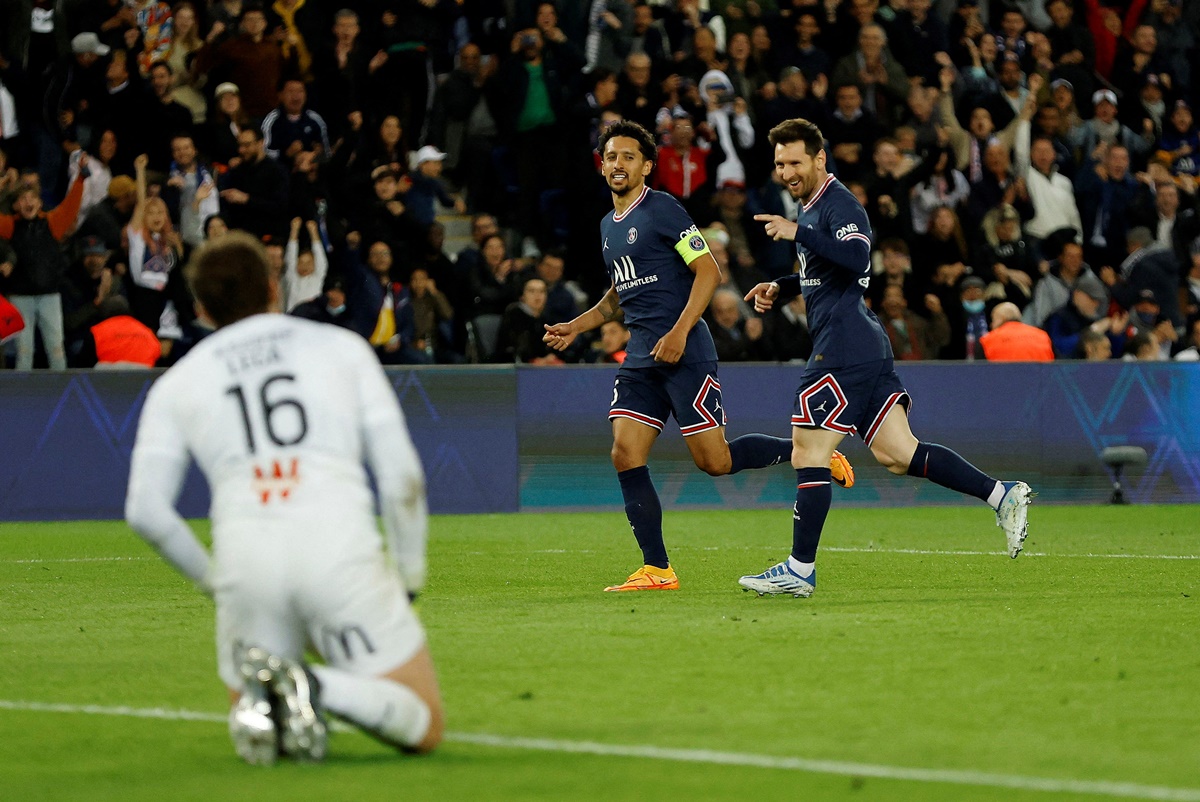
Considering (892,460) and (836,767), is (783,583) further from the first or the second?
(836,767)

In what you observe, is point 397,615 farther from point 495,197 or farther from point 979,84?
point 979,84

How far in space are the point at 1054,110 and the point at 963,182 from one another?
5.92 ft

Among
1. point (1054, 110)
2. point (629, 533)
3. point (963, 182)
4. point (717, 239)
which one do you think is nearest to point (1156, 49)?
point (1054, 110)

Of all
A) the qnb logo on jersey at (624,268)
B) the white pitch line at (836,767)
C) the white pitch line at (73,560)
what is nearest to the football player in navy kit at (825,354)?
the qnb logo on jersey at (624,268)

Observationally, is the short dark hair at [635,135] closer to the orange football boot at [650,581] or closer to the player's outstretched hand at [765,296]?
the player's outstretched hand at [765,296]

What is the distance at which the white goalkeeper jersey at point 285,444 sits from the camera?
4.91 metres

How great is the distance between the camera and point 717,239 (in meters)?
18.5

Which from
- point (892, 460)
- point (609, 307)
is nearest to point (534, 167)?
point (609, 307)

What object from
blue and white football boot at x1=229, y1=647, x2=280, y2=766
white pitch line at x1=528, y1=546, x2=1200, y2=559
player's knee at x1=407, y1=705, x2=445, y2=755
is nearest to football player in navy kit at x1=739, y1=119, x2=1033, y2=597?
white pitch line at x1=528, y1=546, x2=1200, y2=559

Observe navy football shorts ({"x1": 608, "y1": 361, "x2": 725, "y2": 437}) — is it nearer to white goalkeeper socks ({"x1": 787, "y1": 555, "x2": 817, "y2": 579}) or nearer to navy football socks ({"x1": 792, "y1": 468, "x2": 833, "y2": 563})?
navy football socks ({"x1": 792, "y1": 468, "x2": 833, "y2": 563})

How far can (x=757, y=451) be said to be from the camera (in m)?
10.6

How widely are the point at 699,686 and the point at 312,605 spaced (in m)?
1.87

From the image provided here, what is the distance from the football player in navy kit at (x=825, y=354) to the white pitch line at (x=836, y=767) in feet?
13.4

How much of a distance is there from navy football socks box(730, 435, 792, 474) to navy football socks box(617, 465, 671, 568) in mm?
728
